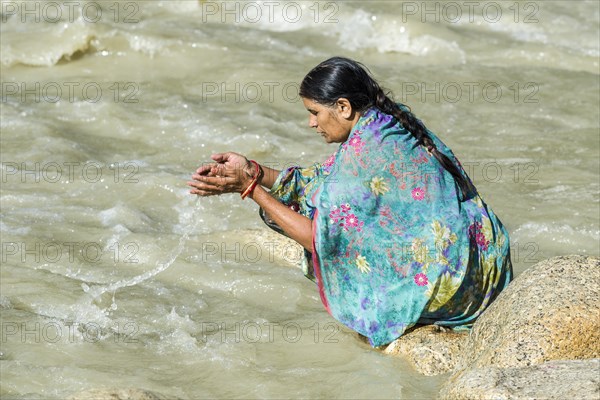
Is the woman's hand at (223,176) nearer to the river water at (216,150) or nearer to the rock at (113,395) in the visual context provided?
the river water at (216,150)

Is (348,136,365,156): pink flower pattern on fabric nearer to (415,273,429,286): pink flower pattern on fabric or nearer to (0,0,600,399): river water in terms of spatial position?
(415,273,429,286): pink flower pattern on fabric

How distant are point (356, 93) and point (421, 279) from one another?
2.83ft

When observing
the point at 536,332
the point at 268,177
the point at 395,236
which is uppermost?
the point at 268,177

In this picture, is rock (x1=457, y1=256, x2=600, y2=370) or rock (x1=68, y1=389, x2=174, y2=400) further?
rock (x1=457, y1=256, x2=600, y2=370)

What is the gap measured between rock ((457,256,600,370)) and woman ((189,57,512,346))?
13.3 inches

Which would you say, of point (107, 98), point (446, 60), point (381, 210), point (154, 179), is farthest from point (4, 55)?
point (381, 210)

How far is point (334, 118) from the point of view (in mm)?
4562

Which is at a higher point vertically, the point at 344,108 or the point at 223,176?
the point at 344,108

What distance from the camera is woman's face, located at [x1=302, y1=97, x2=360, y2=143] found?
4.54 m

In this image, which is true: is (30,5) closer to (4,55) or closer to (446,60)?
(4,55)

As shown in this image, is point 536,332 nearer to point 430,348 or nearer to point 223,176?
point 430,348

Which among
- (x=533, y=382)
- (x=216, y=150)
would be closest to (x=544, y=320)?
(x=533, y=382)

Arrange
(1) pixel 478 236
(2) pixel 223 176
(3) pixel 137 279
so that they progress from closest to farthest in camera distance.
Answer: (2) pixel 223 176
(1) pixel 478 236
(3) pixel 137 279

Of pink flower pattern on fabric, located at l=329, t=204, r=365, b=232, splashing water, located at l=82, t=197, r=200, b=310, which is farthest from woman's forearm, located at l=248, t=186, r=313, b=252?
splashing water, located at l=82, t=197, r=200, b=310
